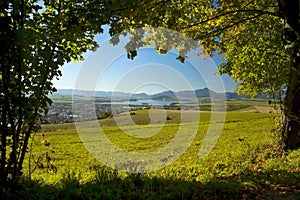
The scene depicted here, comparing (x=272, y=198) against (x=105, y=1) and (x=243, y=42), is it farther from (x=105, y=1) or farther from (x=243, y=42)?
(x=243, y=42)

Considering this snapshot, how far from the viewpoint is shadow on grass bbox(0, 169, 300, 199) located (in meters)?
4.80

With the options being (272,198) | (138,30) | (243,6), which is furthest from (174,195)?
(243,6)

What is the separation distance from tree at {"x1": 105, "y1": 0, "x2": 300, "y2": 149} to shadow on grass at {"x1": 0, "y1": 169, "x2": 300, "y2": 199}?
10.1 ft

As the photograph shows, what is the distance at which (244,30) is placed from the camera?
13516mm

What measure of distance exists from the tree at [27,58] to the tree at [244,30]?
37.9 inches

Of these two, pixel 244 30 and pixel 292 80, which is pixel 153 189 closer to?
pixel 292 80

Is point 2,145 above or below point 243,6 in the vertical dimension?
below

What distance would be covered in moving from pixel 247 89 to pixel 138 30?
1571cm

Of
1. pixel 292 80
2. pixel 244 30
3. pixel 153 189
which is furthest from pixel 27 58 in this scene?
pixel 244 30

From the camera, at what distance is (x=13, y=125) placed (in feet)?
17.0

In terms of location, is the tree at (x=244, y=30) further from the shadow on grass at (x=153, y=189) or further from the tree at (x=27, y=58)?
the shadow on grass at (x=153, y=189)

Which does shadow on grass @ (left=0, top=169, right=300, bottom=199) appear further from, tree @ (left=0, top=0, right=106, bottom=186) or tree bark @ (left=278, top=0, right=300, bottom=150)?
tree bark @ (left=278, top=0, right=300, bottom=150)

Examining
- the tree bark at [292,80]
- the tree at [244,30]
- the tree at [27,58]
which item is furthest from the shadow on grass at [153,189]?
the tree bark at [292,80]

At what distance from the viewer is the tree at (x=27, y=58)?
187 inches
